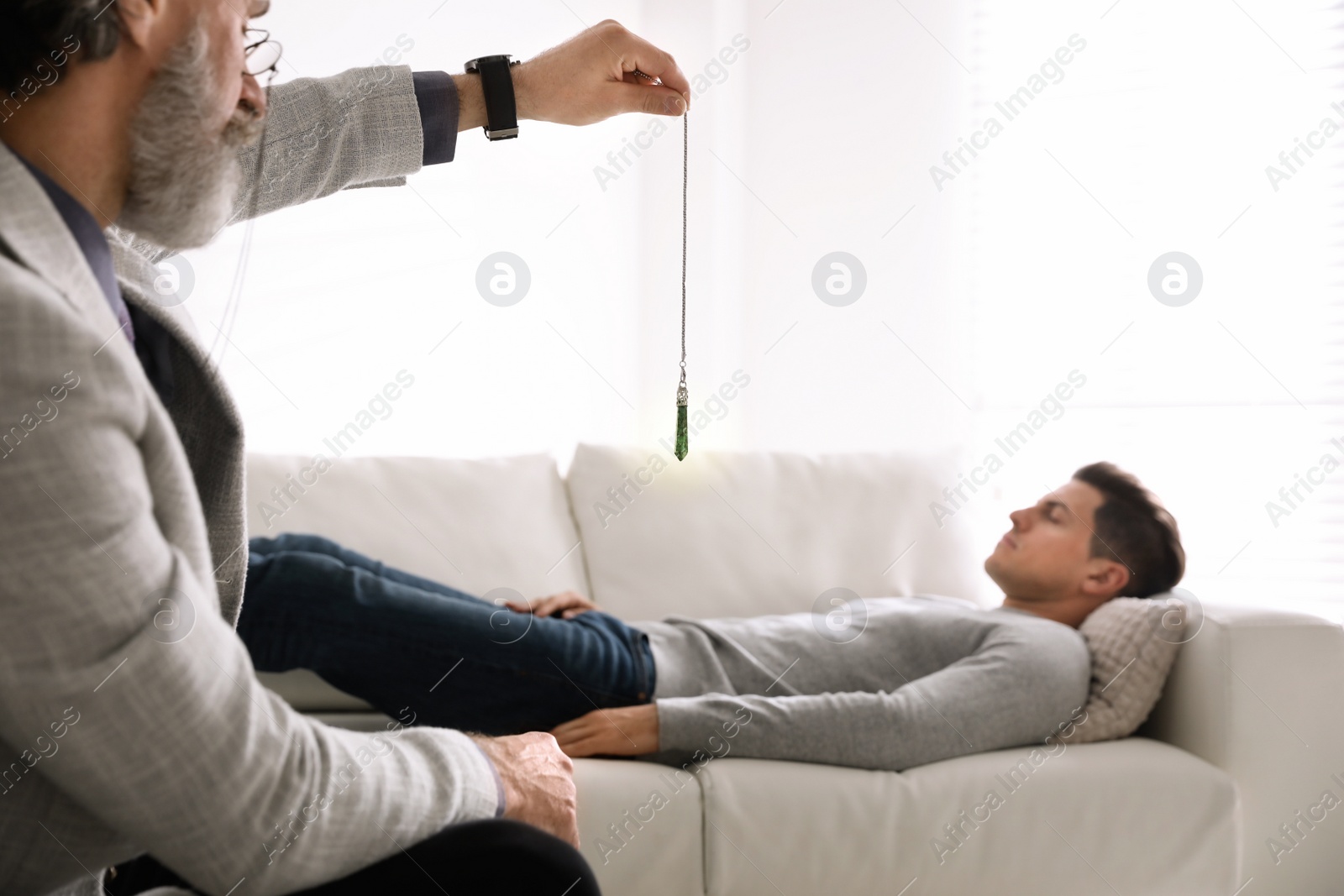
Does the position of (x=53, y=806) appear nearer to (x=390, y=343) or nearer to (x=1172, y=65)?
(x=390, y=343)

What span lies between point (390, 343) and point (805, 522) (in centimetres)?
128

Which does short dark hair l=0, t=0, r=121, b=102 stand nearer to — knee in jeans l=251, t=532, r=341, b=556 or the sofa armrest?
knee in jeans l=251, t=532, r=341, b=556

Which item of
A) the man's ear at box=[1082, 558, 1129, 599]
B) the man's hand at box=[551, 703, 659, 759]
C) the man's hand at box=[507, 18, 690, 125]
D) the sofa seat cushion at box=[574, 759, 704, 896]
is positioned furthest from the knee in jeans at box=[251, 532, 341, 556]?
the man's ear at box=[1082, 558, 1129, 599]

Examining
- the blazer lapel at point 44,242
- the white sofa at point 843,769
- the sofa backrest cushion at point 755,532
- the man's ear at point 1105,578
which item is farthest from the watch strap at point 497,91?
the man's ear at point 1105,578

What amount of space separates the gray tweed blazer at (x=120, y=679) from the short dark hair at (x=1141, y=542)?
1.59 metres

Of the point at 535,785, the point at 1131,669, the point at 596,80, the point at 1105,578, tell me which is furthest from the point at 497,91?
the point at 1105,578

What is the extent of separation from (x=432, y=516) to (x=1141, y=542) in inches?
54.9

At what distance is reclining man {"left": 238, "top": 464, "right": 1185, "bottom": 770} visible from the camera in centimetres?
149

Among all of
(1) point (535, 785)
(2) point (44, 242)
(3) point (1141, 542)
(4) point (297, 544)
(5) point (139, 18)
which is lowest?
(4) point (297, 544)

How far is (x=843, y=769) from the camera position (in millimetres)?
1464

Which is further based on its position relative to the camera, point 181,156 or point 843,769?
point 843,769

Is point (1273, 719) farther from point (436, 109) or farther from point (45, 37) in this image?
point (45, 37)

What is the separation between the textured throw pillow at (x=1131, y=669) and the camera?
1.59 meters

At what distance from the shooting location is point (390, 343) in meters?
2.66
